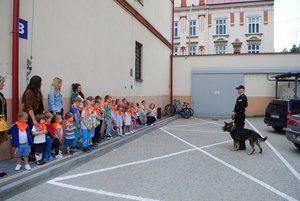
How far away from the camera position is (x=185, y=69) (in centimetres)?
2119

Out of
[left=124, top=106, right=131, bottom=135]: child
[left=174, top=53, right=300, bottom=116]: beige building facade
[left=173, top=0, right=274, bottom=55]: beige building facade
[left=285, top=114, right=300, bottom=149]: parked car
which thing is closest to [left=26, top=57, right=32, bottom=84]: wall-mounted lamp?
[left=124, top=106, right=131, bottom=135]: child

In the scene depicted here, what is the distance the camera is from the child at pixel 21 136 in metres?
5.29

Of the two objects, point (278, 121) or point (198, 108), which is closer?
point (278, 121)

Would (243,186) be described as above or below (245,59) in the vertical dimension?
below

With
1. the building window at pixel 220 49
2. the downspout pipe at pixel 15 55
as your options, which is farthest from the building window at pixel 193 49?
the downspout pipe at pixel 15 55

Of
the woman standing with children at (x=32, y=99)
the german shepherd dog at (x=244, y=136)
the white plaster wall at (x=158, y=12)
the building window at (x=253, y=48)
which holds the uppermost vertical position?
the building window at (x=253, y=48)

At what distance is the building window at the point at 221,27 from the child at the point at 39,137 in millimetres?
36864

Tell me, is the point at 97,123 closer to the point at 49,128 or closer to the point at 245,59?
the point at 49,128

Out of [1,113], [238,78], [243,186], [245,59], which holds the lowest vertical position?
[243,186]

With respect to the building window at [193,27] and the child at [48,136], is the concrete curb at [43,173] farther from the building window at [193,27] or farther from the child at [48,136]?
the building window at [193,27]

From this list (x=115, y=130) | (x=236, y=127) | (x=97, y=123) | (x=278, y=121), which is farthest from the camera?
(x=278, y=121)

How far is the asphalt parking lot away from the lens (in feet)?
15.4

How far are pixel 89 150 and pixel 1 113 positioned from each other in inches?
110

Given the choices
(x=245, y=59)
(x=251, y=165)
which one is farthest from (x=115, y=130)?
(x=245, y=59)
